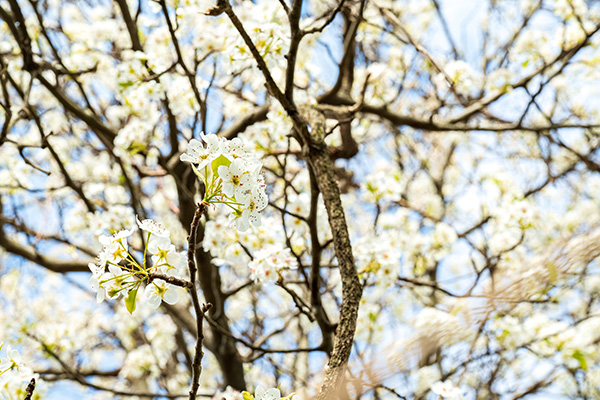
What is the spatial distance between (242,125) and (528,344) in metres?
2.32

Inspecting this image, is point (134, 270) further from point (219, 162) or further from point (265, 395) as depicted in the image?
point (265, 395)

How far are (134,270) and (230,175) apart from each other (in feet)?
0.98

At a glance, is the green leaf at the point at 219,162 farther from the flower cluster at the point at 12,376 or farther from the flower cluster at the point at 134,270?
the flower cluster at the point at 12,376

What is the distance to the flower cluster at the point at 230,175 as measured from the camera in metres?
1.01

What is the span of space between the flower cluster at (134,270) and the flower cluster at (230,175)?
0.15 m

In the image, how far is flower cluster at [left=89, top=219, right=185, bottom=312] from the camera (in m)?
1.01

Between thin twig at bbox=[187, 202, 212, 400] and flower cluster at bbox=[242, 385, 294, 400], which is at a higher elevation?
thin twig at bbox=[187, 202, 212, 400]

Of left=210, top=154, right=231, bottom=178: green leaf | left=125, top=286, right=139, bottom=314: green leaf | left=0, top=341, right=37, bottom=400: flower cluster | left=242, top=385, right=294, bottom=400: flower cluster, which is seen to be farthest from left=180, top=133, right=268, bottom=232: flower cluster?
left=0, top=341, right=37, bottom=400: flower cluster

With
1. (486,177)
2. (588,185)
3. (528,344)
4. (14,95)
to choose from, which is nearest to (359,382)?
(528,344)

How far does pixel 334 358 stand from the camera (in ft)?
4.15

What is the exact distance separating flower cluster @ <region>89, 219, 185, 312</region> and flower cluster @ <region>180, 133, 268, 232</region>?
0.50ft

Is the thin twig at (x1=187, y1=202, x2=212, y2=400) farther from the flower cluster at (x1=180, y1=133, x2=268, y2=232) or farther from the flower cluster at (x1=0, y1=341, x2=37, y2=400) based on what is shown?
the flower cluster at (x1=0, y1=341, x2=37, y2=400)

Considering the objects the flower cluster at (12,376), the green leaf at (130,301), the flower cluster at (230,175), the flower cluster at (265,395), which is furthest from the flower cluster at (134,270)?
the flower cluster at (12,376)

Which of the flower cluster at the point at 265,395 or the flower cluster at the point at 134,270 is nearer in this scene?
the flower cluster at the point at 134,270
